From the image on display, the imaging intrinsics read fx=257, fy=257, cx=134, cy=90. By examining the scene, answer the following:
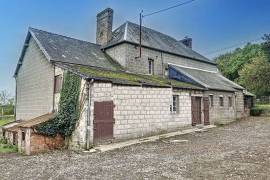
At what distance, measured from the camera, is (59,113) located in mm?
12742

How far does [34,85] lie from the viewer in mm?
17094

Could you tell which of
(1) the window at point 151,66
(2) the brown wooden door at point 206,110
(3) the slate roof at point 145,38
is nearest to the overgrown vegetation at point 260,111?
(3) the slate roof at point 145,38

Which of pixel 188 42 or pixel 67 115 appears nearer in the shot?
pixel 67 115

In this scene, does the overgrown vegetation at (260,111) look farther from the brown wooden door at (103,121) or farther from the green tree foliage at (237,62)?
the green tree foliage at (237,62)

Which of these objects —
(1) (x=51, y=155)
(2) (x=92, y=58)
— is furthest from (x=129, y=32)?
(1) (x=51, y=155)

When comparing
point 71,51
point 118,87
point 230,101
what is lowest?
point 230,101

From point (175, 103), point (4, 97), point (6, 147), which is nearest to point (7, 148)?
point (6, 147)

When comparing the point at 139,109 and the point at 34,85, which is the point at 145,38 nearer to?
the point at 139,109

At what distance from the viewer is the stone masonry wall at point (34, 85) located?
15305 millimetres

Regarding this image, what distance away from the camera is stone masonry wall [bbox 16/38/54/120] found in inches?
603

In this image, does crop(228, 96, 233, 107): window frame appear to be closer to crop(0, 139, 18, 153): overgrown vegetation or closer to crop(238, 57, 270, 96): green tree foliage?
crop(238, 57, 270, 96): green tree foliage

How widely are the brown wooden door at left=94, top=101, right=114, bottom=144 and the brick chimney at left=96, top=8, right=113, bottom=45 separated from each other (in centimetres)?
1013

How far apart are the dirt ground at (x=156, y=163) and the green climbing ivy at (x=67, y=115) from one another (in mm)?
1392

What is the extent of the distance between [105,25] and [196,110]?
10.1m
